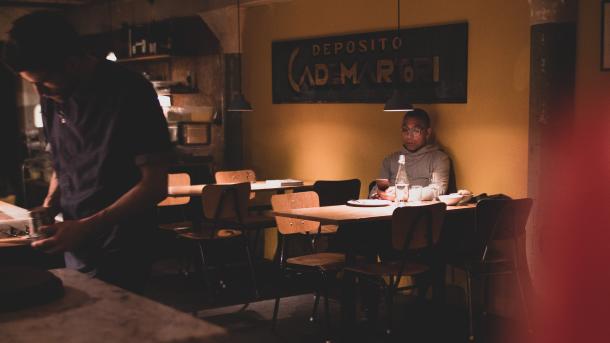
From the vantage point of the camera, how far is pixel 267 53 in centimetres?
870

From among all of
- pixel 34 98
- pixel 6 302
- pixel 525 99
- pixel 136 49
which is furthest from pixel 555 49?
pixel 34 98

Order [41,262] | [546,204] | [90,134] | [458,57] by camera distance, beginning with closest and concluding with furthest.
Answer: [90,134]
[41,262]
[546,204]
[458,57]

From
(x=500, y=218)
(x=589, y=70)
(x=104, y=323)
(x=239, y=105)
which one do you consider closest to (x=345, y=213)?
(x=500, y=218)

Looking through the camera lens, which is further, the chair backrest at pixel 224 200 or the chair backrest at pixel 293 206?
the chair backrest at pixel 224 200

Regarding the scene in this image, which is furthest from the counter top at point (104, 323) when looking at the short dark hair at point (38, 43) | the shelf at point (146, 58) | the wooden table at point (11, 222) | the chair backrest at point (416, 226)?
the shelf at point (146, 58)

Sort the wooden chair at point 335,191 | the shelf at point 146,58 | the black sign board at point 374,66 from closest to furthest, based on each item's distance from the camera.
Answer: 1. the black sign board at point 374,66
2. the wooden chair at point 335,191
3. the shelf at point 146,58

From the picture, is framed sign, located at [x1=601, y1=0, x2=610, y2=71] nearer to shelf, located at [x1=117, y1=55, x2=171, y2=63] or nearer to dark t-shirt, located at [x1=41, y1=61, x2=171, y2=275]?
dark t-shirt, located at [x1=41, y1=61, x2=171, y2=275]

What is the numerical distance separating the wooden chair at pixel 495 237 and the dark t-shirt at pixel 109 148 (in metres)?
3.22

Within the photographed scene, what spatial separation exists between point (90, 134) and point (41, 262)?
130 centimetres

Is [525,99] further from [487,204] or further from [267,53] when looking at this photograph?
[267,53]

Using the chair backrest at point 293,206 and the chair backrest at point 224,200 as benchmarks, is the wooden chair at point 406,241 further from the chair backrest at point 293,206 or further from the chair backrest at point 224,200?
the chair backrest at point 224,200

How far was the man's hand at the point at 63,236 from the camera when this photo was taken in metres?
2.19

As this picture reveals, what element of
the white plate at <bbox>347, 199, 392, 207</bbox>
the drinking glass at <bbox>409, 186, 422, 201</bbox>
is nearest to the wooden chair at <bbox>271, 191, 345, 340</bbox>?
the white plate at <bbox>347, 199, 392, 207</bbox>

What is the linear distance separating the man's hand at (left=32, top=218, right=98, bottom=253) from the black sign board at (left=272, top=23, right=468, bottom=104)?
15.4ft
